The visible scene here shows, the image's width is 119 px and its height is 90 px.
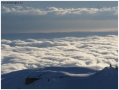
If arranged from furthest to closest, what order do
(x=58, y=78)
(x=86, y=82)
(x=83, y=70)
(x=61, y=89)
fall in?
(x=83, y=70), (x=58, y=78), (x=86, y=82), (x=61, y=89)

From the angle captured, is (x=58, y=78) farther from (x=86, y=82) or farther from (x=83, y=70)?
(x=83, y=70)

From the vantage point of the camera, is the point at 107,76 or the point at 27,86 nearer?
the point at 107,76

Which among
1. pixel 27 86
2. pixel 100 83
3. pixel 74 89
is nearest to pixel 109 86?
pixel 100 83

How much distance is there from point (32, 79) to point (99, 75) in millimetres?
20548

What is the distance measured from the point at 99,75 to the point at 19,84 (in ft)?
83.6

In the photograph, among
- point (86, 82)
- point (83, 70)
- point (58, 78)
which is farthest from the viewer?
point (83, 70)

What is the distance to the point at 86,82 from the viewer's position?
83938 millimetres

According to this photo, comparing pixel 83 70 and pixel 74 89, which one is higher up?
pixel 83 70

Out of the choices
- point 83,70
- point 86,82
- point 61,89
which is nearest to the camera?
point 61,89

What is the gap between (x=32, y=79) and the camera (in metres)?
93.1

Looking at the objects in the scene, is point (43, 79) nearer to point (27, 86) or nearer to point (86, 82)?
point (27, 86)

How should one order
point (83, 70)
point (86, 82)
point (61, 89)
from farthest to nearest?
point (83, 70)
point (86, 82)
point (61, 89)

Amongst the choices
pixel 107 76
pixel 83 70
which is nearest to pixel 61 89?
pixel 107 76

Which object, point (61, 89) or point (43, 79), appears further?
point (43, 79)
